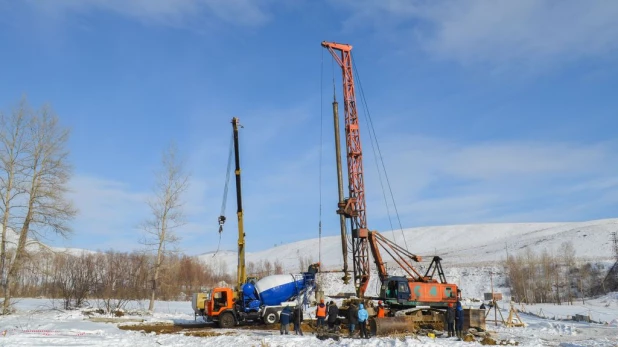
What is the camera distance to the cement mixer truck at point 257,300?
3017 centimetres

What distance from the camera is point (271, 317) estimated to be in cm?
3025

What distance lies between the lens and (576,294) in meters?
72.6

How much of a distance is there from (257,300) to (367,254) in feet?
35.1

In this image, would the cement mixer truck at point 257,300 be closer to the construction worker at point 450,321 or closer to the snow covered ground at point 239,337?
the snow covered ground at point 239,337

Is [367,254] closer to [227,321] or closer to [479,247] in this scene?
[227,321]

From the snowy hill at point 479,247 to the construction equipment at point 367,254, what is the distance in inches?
128

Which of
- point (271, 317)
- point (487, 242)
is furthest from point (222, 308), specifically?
point (487, 242)

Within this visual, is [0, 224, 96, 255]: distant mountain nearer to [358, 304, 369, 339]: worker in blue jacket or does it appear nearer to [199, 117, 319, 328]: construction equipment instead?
[199, 117, 319, 328]: construction equipment

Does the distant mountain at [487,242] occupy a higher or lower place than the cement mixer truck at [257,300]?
higher

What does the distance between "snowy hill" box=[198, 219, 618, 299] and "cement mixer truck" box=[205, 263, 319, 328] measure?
17.4 feet

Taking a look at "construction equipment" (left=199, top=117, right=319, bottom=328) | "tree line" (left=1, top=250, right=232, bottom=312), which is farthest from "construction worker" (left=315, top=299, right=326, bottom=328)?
"tree line" (left=1, top=250, right=232, bottom=312)

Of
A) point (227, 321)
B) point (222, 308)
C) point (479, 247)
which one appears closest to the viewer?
point (227, 321)

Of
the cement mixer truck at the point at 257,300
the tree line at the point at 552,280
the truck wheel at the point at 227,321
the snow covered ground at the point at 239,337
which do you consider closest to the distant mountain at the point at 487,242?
the tree line at the point at 552,280

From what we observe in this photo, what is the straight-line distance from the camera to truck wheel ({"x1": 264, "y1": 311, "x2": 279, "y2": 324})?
3012cm
